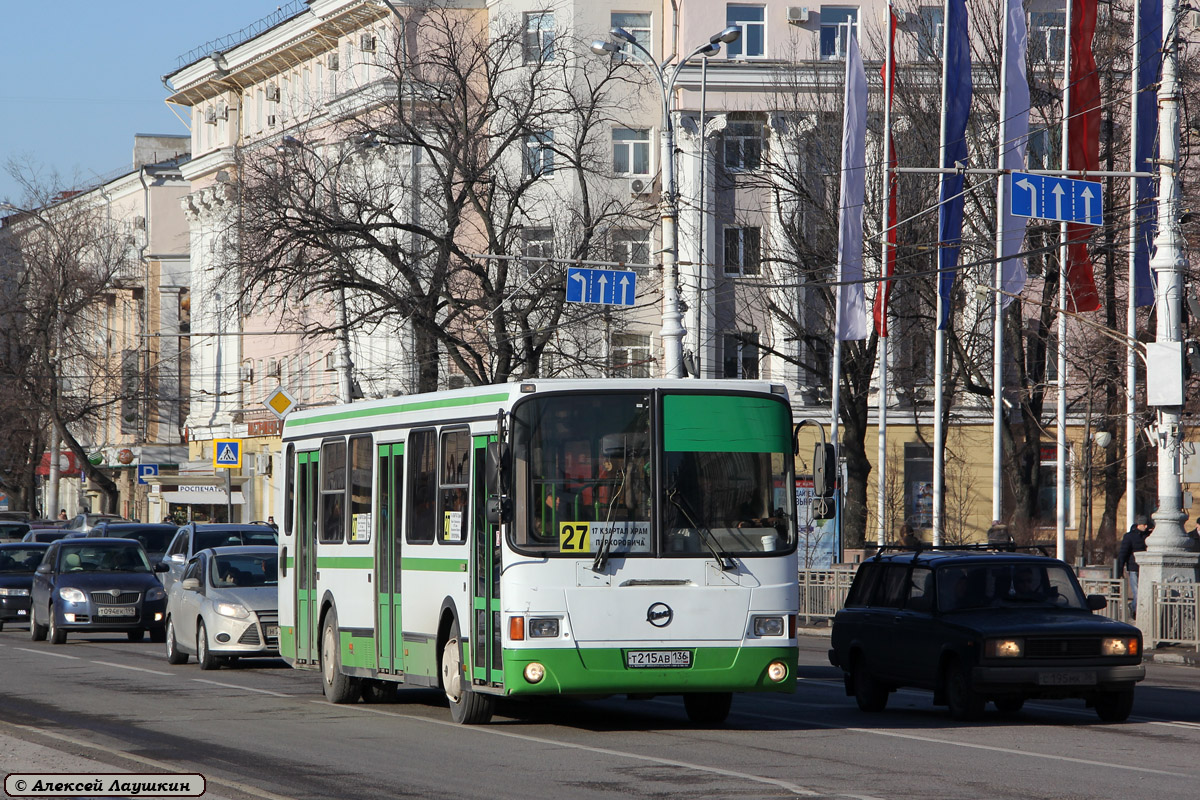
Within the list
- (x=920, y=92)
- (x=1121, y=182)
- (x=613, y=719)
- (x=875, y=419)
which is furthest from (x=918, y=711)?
(x=875, y=419)

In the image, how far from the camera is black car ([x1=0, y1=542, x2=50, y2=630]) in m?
32.9

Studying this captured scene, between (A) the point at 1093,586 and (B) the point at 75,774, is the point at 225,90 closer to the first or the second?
(A) the point at 1093,586

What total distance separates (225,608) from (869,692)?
883cm

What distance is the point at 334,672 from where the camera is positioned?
699 inches

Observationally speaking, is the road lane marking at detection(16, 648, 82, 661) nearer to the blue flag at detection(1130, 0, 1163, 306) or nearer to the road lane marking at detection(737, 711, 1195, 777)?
the road lane marking at detection(737, 711, 1195, 777)

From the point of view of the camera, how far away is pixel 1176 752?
13.2 meters

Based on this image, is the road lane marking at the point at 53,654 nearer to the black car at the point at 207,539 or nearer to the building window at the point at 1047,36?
the black car at the point at 207,539

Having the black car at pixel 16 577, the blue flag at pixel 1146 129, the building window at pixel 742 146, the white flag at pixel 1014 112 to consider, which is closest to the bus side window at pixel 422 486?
the blue flag at pixel 1146 129

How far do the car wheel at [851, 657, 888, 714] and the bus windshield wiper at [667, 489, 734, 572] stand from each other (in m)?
3.35

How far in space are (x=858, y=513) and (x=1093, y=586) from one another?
20989 mm

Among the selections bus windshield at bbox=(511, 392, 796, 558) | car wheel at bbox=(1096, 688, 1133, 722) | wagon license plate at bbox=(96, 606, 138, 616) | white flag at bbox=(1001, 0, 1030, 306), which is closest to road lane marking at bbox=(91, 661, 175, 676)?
wagon license plate at bbox=(96, 606, 138, 616)

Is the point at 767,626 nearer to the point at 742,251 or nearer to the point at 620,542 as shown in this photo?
the point at 620,542

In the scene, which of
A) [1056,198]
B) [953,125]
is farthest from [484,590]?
[953,125]

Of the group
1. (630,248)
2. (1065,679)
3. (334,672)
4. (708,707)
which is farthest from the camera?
(630,248)
